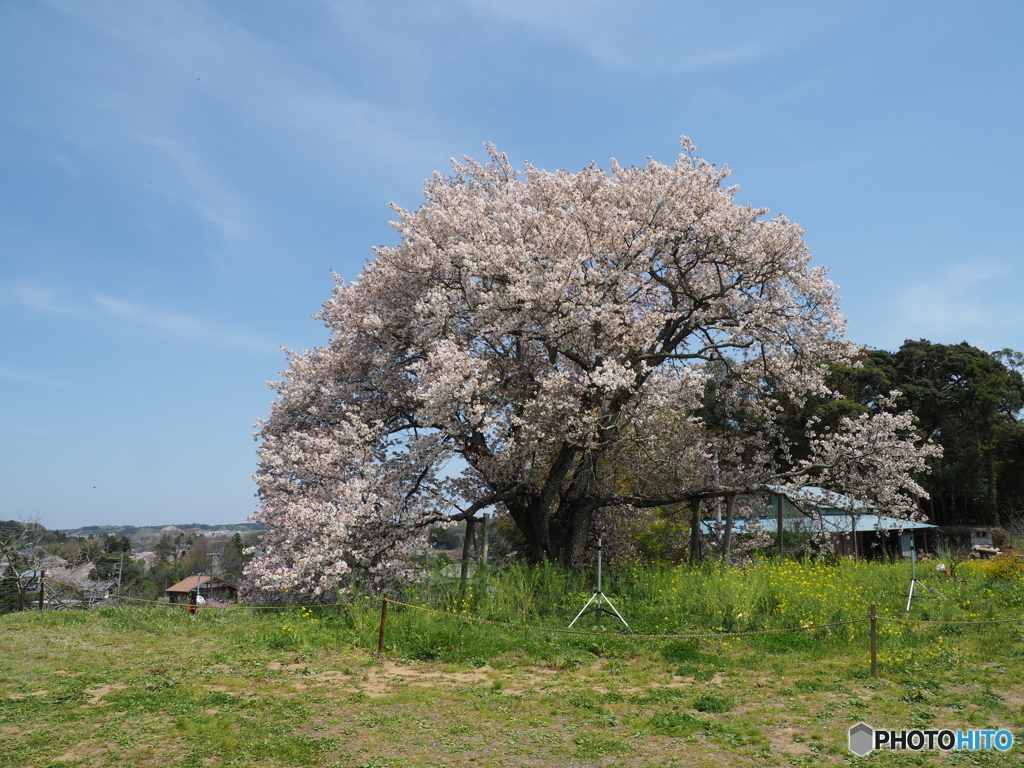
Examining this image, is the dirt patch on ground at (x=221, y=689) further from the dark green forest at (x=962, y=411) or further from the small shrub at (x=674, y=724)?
the dark green forest at (x=962, y=411)

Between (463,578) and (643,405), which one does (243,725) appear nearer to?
(463,578)

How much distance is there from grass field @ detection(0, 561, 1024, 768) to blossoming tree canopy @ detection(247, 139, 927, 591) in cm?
213

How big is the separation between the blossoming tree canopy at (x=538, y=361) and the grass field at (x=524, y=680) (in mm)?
2135

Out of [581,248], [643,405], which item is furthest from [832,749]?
[581,248]

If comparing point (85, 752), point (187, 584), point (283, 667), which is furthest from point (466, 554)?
point (187, 584)

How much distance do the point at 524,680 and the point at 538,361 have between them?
7777 mm

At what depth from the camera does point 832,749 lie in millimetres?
5434

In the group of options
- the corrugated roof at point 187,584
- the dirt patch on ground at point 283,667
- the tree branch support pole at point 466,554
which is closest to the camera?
the dirt patch on ground at point 283,667

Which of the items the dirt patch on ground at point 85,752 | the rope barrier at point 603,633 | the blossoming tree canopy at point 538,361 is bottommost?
the dirt patch on ground at point 85,752

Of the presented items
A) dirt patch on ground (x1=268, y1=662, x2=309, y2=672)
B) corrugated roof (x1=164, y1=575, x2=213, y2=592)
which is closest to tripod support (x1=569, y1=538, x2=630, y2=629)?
dirt patch on ground (x1=268, y1=662, x2=309, y2=672)

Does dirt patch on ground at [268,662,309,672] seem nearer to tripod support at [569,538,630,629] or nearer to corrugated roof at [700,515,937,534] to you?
tripod support at [569,538,630,629]

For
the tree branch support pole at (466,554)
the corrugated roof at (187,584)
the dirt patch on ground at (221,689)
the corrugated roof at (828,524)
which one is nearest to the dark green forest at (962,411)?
the corrugated roof at (828,524)

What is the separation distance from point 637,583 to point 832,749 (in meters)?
6.91

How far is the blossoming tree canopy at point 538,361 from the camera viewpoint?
1227cm
